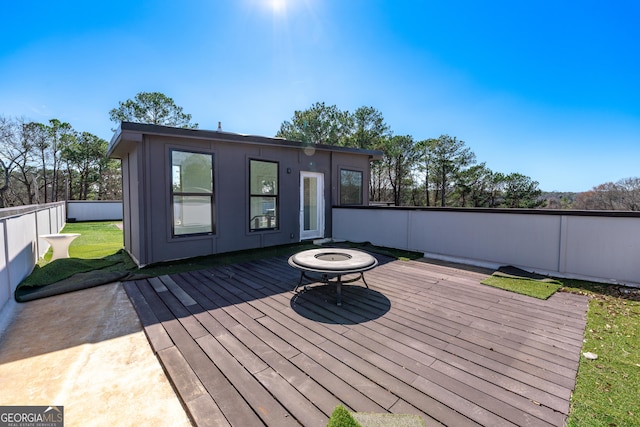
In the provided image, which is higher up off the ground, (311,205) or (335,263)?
(311,205)

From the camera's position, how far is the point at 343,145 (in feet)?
67.0

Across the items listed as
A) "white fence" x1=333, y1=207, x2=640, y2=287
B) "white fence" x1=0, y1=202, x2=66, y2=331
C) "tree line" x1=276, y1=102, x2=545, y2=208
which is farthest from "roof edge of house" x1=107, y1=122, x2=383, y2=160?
"tree line" x1=276, y1=102, x2=545, y2=208

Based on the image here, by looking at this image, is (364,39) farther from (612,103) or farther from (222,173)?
(612,103)

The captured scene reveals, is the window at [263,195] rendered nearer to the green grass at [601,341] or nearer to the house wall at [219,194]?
the house wall at [219,194]

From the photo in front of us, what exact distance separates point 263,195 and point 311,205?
1559mm

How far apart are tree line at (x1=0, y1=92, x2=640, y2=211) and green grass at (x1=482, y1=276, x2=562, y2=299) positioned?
1583cm

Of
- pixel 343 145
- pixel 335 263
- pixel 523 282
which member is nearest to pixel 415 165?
pixel 343 145

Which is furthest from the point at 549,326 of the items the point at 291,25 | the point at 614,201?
the point at 614,201

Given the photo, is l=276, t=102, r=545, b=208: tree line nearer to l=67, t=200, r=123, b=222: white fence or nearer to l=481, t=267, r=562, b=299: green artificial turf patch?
l=67, t=200, r=123, b=222: white fence

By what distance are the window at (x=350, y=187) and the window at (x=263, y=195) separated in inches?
90.1

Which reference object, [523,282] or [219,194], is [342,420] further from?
[219,194]

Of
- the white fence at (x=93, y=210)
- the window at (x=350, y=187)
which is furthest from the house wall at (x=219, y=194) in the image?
the white fence at (x=93, y=210)

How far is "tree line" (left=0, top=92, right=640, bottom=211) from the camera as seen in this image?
18172 mm

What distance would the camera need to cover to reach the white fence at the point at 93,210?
47.0 ft
